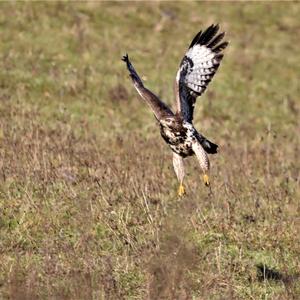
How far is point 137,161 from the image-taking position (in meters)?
14.1

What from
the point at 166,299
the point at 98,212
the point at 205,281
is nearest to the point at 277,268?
the point at 205,281

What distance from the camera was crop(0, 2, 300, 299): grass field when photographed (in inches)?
357

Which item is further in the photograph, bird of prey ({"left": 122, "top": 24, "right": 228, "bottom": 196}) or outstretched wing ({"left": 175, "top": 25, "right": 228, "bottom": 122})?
outstretched wing ({"left": 175, "top": 25, "right": 228, "bottom": 122})

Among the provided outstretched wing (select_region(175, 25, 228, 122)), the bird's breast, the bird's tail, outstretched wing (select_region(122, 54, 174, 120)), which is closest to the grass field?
the bird's breast

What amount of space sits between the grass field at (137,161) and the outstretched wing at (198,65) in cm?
158

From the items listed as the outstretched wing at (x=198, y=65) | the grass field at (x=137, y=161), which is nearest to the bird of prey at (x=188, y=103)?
the outstretched wing at (x=198, y=65)

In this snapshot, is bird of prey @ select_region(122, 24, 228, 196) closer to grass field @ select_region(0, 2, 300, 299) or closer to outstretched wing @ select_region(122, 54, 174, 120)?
outstretched wing @ select_region(122, 54, 174, 120)

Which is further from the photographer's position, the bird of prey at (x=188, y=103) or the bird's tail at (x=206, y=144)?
the bird's tail at (x=206, y=144)

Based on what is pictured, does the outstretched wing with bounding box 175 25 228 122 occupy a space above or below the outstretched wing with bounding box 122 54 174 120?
above

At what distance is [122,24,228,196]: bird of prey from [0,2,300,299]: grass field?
798 mm

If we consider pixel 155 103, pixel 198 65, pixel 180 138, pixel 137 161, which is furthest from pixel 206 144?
pixel 137 161

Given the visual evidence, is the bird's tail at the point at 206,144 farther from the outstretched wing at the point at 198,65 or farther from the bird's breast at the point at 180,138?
the outstretched wing at the point at 198,65

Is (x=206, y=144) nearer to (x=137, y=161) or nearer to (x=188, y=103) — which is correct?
(x=188, y=103)

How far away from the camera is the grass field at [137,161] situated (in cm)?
907
